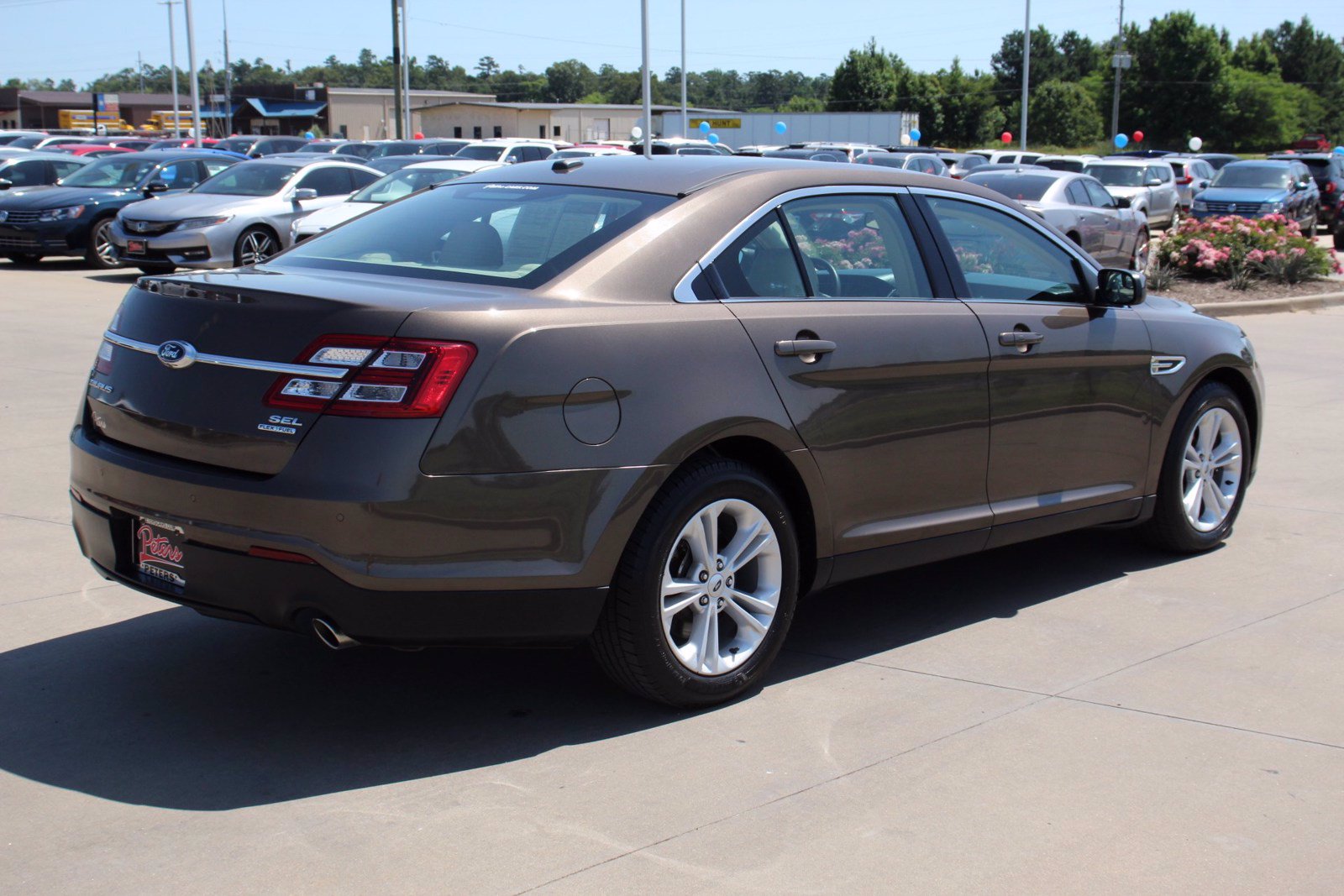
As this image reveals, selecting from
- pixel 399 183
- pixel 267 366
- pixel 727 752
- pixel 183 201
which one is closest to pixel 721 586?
pixel 727 752

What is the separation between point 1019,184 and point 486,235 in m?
15.8

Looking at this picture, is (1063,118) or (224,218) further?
(1063,118)

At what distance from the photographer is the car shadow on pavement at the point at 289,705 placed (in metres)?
3.90

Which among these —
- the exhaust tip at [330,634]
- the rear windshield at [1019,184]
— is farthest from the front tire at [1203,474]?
the rear windshield at [1019,184]

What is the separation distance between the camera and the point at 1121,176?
28500mm

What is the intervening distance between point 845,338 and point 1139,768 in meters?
1.61

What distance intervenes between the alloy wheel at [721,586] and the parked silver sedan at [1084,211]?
14.2 m

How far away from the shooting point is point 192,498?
3893 mm

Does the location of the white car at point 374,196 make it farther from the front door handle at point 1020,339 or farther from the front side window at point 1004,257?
the front door handle at point 1020,339

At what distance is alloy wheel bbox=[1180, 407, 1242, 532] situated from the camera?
20.6 ft

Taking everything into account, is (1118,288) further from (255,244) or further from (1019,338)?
(255,244)

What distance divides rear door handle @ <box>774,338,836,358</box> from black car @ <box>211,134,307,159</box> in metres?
33.8

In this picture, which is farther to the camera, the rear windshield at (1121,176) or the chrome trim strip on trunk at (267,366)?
the rear windshield at (1121,176)

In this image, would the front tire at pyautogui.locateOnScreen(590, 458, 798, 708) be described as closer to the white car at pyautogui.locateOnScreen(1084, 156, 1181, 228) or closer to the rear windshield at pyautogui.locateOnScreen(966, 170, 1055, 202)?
the rear windshield at pyautogui.locateOnScreen(966, 170, 1055, 202)
